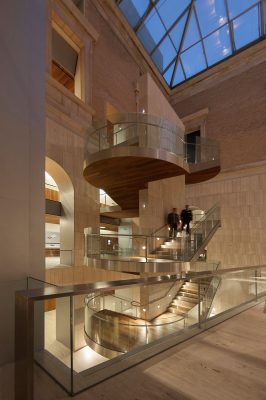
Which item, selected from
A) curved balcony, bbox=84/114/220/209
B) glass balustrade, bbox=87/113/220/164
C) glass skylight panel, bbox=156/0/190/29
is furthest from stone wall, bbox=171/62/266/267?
glass balustrade, bbox=87/113/220/164

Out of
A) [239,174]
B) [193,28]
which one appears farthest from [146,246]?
[193,28]

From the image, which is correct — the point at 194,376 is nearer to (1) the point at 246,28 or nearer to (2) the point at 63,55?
(2) the point at 63,55

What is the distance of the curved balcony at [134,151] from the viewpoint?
8992 mm

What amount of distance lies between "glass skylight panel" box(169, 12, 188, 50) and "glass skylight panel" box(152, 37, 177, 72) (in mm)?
350

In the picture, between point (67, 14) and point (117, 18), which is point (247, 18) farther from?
point (67, 14)

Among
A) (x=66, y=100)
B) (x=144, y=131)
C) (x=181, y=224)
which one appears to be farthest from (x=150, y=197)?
(x=66, y=100)

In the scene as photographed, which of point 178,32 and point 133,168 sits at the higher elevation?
point 178,32

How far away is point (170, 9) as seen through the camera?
18.1 meters

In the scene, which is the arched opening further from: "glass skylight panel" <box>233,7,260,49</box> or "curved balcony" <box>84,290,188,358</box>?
"glass skylight panel" <box>233,7,260,49</box>

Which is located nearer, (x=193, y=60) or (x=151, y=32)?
(x=151, y=32)

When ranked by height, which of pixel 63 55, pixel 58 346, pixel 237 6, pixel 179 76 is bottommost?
pixel 58 346

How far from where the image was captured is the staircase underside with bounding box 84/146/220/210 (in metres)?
8.89

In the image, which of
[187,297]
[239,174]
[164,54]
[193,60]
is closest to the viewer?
[187,297]

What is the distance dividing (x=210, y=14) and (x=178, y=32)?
2462mm
